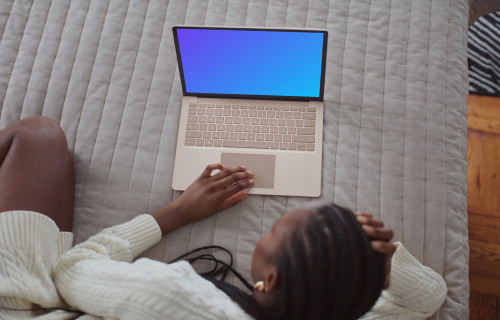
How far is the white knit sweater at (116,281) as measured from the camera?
0.65 meters

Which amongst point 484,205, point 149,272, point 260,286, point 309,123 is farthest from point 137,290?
point 484,205

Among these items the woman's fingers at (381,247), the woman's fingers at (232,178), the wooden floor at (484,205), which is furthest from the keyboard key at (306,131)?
the wooden floor at (484,205)

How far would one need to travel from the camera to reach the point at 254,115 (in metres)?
0.97

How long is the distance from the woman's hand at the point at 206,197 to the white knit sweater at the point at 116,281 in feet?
0.13

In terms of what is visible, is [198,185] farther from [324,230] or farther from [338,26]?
[338,26]

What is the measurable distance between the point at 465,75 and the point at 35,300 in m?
1.07

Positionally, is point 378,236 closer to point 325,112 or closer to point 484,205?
point 325,112

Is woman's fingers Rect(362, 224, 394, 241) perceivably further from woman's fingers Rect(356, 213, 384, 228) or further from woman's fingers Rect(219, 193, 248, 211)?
woman's fingers Rect(219, 193, 248, 211)

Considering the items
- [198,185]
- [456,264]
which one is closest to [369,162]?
[456,264]

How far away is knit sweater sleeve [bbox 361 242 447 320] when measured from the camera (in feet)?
2.53

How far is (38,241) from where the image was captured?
0.77 metres

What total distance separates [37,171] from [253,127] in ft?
1.58

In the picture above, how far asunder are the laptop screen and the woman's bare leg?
0.33 metres

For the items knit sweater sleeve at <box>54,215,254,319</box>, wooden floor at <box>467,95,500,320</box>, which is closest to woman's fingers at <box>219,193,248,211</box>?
knit sweater sleeve at <box>54,215,254,319</box>
